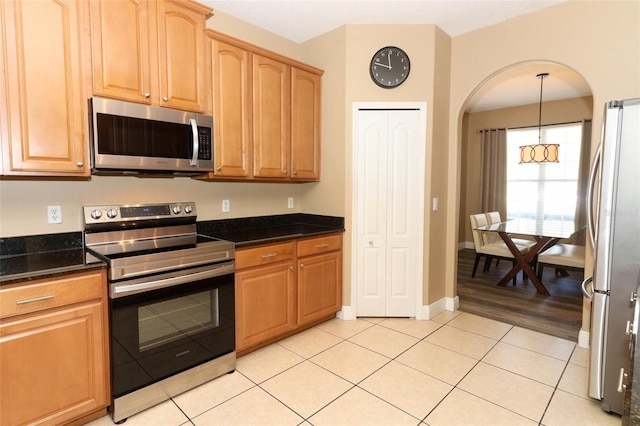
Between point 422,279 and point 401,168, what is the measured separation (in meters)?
1.12

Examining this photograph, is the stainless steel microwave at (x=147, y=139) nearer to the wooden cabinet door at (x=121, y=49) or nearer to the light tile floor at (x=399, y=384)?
the wooden cabinet door at (x=121, y=49)

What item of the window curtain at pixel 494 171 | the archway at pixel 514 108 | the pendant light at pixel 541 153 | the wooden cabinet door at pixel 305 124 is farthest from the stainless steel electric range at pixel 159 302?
the window curtain at pixel 494 171

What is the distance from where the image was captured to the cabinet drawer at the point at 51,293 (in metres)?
1.61

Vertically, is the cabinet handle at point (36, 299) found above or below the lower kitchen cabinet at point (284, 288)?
above

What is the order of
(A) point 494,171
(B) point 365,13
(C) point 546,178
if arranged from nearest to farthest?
(B) point 365,13 → (C) point 546,178 → (A) point 494,171

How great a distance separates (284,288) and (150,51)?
197 cm

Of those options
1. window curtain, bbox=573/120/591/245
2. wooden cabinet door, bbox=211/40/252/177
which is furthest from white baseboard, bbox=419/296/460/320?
window curtain, bbox=573/120/591/245

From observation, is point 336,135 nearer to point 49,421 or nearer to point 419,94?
point 419,94

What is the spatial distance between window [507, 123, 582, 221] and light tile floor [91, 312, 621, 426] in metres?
3.58

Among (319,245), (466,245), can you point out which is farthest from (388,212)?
(466,245)

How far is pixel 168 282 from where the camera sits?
2.10m

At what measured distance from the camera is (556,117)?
5734mm

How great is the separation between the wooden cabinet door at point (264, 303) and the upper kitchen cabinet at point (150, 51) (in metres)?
1.34

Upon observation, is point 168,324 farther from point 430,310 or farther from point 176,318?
point 430,310
